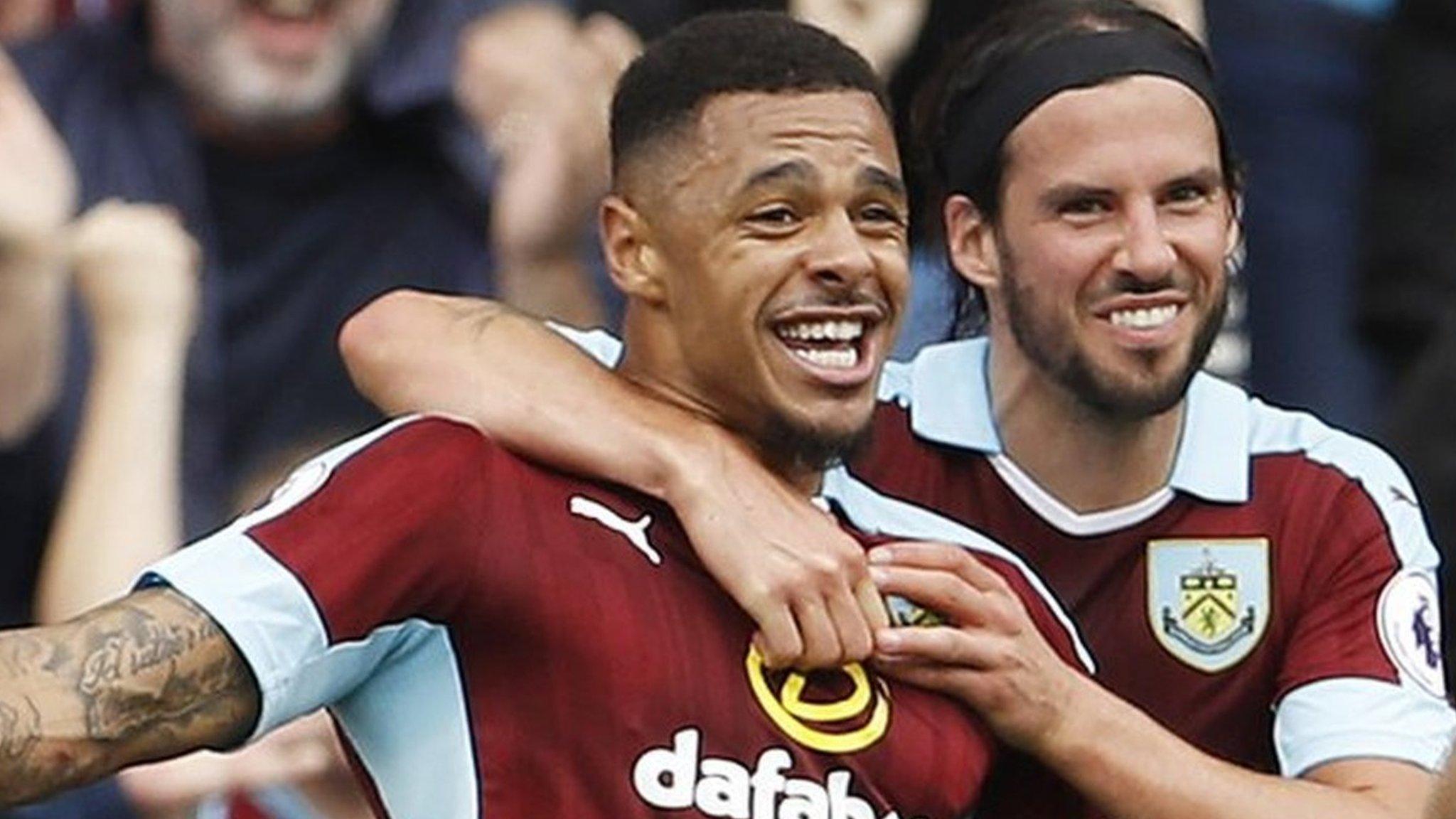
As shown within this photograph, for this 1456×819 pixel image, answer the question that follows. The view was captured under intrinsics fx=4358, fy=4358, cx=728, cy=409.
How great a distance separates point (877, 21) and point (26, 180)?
1.53 m

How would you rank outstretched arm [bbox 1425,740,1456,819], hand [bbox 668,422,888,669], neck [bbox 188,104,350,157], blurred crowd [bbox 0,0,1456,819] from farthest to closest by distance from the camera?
neck [bbox 188,104,350,157] → blurred crowd [bbox 0,0,1456,819] → hand [bbox 668,422,888,669] → outstretched arm [bbox 1425,740,1456,819]

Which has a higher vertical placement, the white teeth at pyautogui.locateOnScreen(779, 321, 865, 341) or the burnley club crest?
the white teeth at pyautogui.locateOnScreen(779, 321, 865, 341)

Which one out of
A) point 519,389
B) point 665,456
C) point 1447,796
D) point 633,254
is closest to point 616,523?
point 665,456

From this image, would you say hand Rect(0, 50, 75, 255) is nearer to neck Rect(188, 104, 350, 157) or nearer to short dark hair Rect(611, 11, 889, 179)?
neck Rect(188, 104, 350, 157)

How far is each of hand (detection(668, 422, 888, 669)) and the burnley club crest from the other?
2.21 ft

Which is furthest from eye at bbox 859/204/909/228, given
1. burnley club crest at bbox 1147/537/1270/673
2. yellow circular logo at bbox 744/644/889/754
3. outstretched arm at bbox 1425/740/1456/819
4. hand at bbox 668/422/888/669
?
outstretched arm at bbox 1425/740/1456/819

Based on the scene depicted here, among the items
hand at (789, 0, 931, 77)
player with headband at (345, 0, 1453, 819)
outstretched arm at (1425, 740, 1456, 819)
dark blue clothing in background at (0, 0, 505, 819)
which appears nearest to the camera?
outstretched arm at (1425, 740, 1456, 819)

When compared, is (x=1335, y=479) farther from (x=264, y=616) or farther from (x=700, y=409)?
(x=264, y=616)

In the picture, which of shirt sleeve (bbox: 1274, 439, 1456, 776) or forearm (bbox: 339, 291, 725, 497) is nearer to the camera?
forearm (bbox: 339, 291, 725, 497)

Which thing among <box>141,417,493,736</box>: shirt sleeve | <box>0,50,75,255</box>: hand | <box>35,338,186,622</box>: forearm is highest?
<box>141,417,493,736</box>: shirt sleeve

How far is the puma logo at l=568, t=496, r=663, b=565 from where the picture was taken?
15.1 feet

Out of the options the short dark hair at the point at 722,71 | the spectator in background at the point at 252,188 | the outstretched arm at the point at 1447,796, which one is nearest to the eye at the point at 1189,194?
the short dark hair at the point at 722,71

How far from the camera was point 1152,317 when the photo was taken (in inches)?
201

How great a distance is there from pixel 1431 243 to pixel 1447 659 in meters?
1.01
